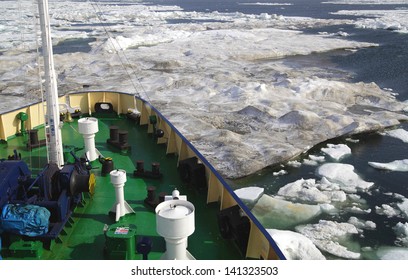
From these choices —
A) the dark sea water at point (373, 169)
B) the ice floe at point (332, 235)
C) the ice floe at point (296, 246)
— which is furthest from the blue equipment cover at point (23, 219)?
the dark sea water at point (373, 169)

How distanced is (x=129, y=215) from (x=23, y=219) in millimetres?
1737

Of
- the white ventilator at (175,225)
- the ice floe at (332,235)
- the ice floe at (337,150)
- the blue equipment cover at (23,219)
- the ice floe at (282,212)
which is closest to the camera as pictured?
the white ventilator at (175,225)

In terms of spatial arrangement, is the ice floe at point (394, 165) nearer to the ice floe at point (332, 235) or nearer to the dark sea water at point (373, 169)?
the dark sea water at point (373, 169)

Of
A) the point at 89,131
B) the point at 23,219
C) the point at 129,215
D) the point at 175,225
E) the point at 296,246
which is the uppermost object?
the point at 175,225

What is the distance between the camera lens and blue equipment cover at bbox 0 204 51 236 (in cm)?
510

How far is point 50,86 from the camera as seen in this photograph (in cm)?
597

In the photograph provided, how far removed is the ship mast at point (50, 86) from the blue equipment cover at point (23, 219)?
1221 millimetres

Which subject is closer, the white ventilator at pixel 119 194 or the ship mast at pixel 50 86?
the ship mast at pixel 50 86

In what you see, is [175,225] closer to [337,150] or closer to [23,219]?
[23,219]

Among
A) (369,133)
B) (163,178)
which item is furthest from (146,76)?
(163,178)

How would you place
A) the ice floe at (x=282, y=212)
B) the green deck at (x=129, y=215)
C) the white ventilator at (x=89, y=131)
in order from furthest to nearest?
the ice floe at (x=282, y=212), the white ventilator at (x=89, y=131), the green deck at (x=129, y=215)

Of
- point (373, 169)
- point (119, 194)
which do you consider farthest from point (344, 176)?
point (119, 194)

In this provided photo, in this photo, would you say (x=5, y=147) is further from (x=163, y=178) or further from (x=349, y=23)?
(x=349, y=23)

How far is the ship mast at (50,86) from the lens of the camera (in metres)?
5.75
